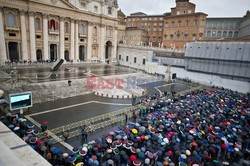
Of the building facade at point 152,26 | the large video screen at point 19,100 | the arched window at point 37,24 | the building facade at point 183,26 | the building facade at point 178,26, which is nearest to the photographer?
the large video screen at point 19,100

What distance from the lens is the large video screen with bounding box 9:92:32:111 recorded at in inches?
624

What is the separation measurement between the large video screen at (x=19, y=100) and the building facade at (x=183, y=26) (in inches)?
1610

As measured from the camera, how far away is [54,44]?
44.8 meters

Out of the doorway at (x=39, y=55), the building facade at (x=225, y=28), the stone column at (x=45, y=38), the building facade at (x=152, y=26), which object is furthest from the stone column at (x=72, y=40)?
the building facade at (x=225, y=28)

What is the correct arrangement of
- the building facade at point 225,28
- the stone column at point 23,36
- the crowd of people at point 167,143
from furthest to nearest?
the building facade at point 225,28, the stone column at point 23,36, the crowd of people at point 167,143

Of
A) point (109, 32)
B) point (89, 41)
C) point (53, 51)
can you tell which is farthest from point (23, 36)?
point (109, 32)

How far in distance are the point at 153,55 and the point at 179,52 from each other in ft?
21.7

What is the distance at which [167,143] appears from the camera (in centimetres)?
1165

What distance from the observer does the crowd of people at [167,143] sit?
10.2 m

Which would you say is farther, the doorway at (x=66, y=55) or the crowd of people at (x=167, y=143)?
the doorway at (x=66, y=55)

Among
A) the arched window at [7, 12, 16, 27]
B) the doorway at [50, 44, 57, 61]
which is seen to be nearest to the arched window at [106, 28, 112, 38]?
the doorway at [50, 44, 57, 61]

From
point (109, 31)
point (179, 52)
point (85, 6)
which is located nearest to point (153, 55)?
point (179, 52)

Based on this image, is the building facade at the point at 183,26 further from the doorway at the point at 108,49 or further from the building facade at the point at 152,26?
the doorway at the point at 108,49

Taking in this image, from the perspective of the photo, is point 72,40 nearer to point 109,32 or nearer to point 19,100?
point 109,32
